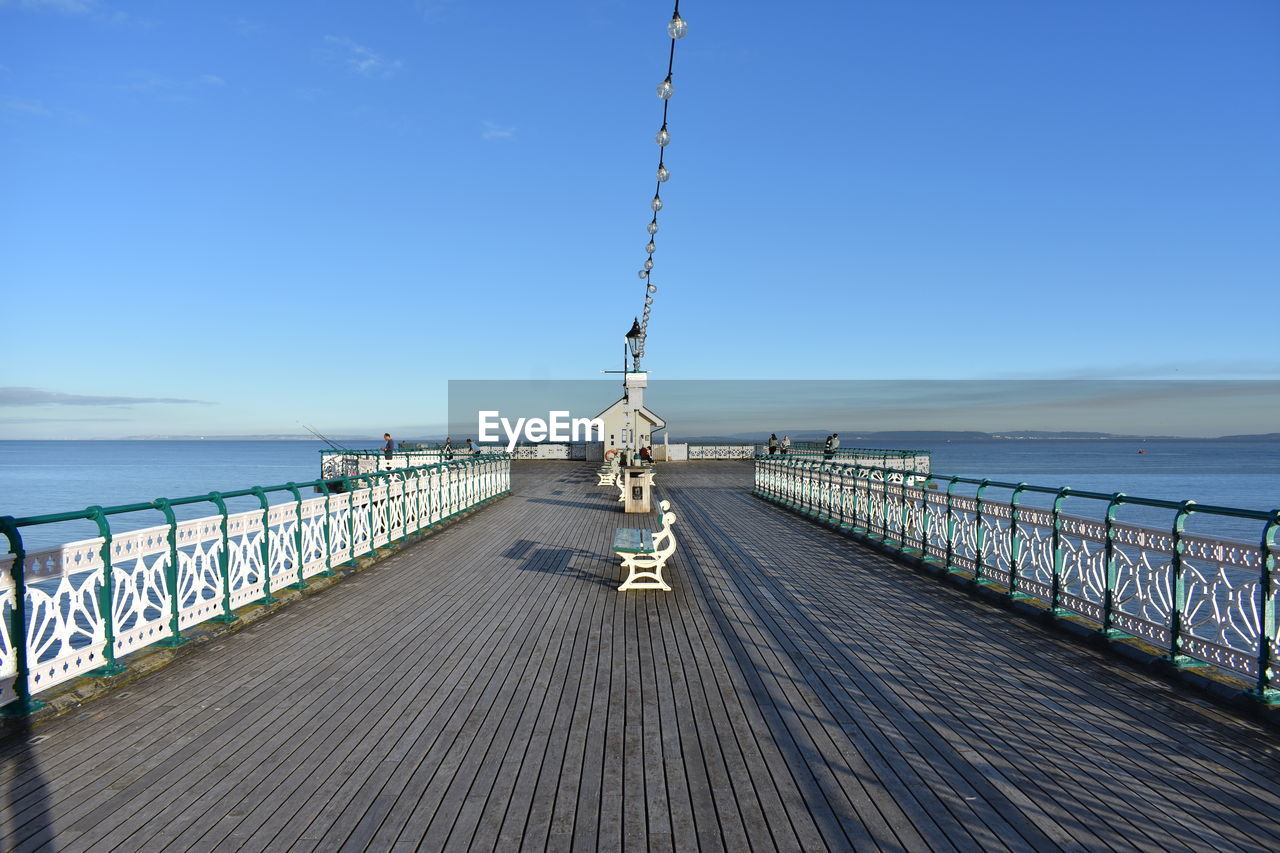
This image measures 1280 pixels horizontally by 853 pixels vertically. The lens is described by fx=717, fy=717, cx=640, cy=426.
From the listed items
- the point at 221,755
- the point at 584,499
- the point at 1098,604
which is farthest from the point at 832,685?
the point at 584,499

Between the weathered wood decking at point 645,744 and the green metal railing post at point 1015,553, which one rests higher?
the green metal railing post at point 1015,553

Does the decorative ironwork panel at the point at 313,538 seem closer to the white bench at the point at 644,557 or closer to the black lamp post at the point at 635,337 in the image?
the white bench at the point at 644,557

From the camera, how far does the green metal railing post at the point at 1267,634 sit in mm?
4555

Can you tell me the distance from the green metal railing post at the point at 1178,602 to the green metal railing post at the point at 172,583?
25.9ft

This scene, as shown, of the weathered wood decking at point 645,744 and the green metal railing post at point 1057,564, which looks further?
the green metal railing post at point 1057,564

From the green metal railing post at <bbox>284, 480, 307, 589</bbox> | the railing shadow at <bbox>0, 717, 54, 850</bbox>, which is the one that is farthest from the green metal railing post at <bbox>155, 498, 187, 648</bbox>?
the green metal railing post at <bbox>284, 480, 307, 589</bbox>

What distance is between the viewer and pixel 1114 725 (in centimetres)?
451

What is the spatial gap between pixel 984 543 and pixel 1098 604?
7.08ft

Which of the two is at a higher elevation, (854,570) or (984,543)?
(984,543)

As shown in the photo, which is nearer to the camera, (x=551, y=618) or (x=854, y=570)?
(x=551, y=618)

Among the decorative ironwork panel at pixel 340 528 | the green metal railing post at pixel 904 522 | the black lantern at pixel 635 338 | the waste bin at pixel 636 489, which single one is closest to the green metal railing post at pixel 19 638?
the decorative ironwork panel at pixel 340 528

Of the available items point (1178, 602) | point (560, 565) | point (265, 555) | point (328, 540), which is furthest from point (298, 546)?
point (1178, 602)

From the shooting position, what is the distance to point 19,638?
4574 millimetres

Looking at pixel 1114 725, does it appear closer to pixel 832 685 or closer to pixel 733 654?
pixel 832 685
